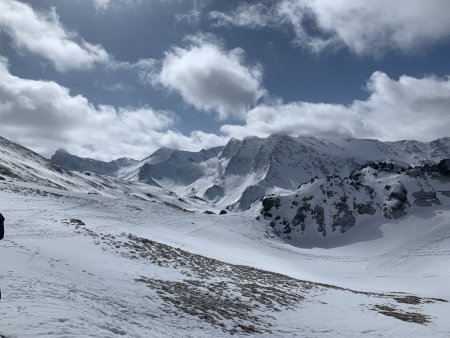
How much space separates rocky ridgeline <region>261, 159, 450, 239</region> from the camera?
101 metres

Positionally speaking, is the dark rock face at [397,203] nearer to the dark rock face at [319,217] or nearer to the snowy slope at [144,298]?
the dark rock face at [319,217]

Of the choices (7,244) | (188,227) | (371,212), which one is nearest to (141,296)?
(7,244)

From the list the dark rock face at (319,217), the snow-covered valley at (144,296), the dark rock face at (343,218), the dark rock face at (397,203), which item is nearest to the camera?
the snow-covered valley at (144,296)

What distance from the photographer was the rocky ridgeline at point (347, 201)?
331 ft

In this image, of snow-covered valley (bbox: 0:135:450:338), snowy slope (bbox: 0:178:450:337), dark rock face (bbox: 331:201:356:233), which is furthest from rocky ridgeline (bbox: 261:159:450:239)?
snowy slope (bbox: 0:178:450:337)

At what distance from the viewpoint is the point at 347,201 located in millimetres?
106875

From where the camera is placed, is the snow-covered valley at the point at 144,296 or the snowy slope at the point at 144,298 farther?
the snow-covered valley at the point at 144,296

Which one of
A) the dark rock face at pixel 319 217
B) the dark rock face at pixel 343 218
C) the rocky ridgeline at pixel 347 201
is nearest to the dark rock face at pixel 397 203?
the rocky ridgeline at pixel 347 201

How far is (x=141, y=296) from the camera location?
772 inches

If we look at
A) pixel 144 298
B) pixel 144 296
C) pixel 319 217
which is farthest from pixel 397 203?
pixel 144 298

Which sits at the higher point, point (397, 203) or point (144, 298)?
point (397, 203)

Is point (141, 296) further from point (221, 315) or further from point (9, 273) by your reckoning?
point (9, 273)

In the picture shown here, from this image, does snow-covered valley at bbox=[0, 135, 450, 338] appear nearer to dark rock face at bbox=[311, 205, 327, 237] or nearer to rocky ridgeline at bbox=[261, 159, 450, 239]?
dark rock face at bbox=[311, 205, 327, 237]

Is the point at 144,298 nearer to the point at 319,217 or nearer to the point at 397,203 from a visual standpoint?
the point at 319,217
